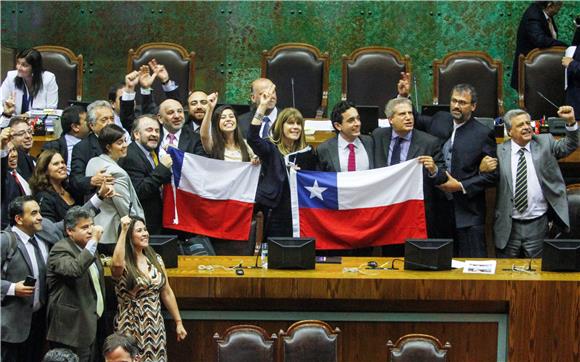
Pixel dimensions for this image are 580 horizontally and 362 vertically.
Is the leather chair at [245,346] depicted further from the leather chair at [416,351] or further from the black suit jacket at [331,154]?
the black suit jacket at [331,154]

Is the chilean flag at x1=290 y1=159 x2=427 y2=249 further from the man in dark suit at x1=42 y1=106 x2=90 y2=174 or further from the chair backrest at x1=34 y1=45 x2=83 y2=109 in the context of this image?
the chair backrest at x1=34 y1=45 x2=83 y2=109

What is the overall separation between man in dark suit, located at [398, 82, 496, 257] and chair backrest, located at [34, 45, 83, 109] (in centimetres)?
343

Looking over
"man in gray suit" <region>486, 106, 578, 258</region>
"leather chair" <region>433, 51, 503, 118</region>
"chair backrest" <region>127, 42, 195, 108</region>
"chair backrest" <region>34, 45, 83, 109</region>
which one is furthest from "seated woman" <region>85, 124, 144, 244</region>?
"leather chair" <region>433, 51, 503, 118</region>

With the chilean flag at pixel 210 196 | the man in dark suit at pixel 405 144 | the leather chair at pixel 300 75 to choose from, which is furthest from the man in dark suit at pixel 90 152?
the leather chair at pixel 300 75

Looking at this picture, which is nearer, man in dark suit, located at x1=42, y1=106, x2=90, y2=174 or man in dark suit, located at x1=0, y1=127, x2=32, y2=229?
man in dark suit, located at x1=0, y1=127, x2=32, y2=229

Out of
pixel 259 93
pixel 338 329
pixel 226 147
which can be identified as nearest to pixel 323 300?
pixel 338 329

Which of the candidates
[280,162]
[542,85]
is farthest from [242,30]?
[280,162]

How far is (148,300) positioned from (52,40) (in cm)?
547

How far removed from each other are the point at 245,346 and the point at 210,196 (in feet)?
5.91

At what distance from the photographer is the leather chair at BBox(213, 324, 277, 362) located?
7.20 m

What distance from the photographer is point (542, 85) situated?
35.3ft

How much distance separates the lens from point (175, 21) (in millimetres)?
12352

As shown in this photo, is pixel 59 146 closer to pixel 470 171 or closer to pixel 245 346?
pixel 245 346

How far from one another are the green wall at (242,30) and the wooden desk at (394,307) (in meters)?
4.46
